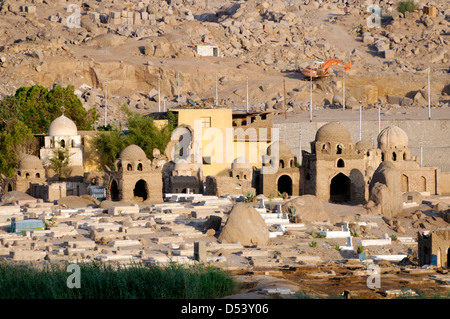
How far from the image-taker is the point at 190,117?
155 feet

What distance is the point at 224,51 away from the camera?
7938 centimetres

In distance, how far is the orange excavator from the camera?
2702 inches

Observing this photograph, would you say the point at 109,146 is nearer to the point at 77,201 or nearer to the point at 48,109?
the point at 48,109

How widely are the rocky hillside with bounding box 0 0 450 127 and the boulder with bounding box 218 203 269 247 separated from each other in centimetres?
3678

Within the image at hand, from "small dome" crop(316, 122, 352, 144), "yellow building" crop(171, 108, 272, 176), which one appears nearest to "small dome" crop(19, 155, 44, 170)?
"yellow building" crop(171, 108, 272, 176)

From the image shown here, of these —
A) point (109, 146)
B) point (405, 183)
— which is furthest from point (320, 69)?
point (405, 183)

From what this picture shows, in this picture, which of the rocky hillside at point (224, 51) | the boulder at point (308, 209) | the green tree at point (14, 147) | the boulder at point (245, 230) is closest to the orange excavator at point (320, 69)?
the rocky hillside at point (224, 51)

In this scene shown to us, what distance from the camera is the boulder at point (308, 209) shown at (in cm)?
2925

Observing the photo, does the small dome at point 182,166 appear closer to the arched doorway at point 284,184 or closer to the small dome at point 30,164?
the arched doorway at point 284,184

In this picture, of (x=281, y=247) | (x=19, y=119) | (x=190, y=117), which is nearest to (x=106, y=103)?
(x=19, y=119)

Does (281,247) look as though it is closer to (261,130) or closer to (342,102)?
(261,130)

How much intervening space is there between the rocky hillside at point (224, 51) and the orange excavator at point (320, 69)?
0.66 metres

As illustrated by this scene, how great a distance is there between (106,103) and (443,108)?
23795 mm

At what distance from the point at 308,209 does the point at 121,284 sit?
1604 centimetres
